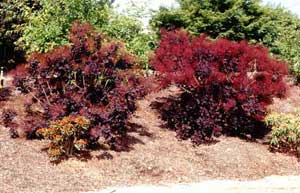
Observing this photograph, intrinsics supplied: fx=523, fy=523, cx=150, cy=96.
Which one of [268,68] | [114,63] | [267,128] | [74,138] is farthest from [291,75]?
[74,138]

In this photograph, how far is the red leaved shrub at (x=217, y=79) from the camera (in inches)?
562

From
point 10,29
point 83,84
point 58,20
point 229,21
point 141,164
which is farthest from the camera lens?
point 229,21

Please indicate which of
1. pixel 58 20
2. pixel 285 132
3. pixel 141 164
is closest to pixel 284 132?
pixel 285 132

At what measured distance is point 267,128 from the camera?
16281 mm

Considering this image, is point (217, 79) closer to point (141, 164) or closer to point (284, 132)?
point (284, 132)

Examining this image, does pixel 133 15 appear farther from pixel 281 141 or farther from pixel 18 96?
pixel 281 141

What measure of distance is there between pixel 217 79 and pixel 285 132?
235 cm

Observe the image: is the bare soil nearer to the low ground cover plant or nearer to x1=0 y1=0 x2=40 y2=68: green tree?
the low ground cover plant

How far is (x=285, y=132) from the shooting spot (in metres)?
14.2

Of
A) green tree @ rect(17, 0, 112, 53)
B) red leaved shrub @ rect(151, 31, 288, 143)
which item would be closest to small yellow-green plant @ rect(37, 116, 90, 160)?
red leaved shrub @ rect(151, 31, 288, 143)

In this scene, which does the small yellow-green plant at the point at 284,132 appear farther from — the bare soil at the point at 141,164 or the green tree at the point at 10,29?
the green tree at the point at 10,29

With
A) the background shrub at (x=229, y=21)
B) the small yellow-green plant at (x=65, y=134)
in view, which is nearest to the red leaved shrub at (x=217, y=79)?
the small yellow-green plant at (x=65, y=134)

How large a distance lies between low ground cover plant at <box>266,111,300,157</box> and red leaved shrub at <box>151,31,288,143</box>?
50 cm

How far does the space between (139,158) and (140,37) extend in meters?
6.96
